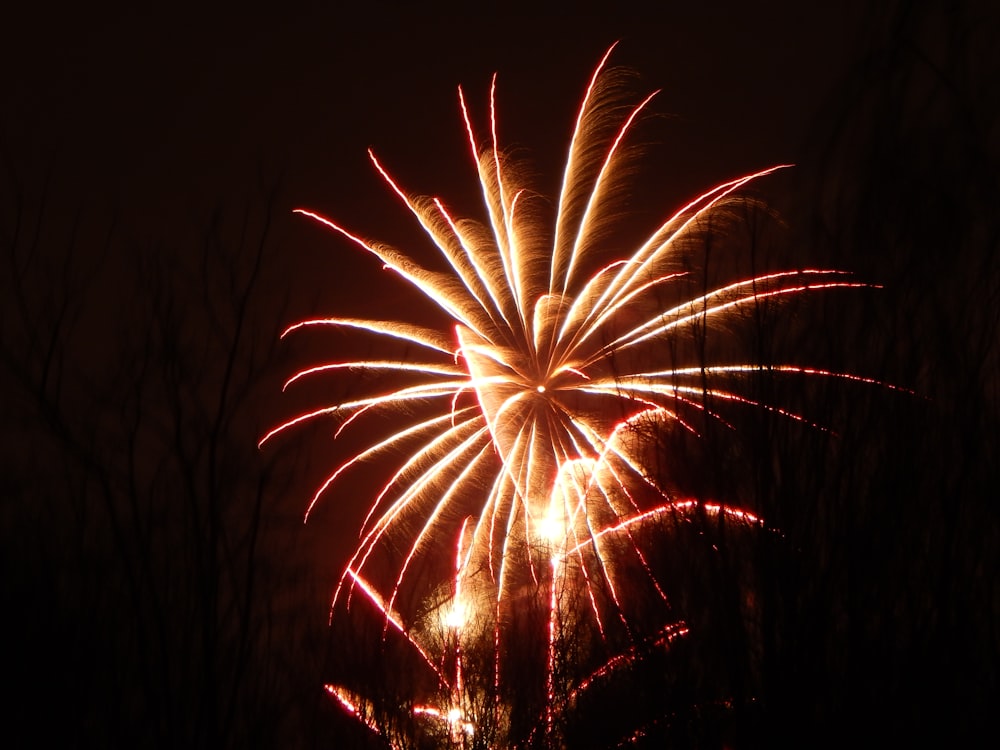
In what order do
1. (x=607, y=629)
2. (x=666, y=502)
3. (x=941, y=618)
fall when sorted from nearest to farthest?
(x=941, y=618) < (x=666, y=502) < (x=607, y=629)

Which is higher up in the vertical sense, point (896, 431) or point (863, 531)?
point (896, 431)

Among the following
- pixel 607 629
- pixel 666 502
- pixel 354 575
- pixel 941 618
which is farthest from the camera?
pixel 354 575

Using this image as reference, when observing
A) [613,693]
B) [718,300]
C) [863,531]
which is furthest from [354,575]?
[863,531]

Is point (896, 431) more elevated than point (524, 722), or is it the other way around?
point (896, 431)

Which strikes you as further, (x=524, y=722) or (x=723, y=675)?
(x=524, y=722)

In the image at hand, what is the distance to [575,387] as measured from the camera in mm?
16125

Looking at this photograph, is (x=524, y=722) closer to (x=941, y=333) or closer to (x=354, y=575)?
(x=354, y=575)

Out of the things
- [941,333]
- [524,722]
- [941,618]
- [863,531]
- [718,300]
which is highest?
[718,300]

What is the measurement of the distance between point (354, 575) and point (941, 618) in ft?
24.4

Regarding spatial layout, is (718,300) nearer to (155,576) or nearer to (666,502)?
(666,502)

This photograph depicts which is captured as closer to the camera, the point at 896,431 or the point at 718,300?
the point at 896,431

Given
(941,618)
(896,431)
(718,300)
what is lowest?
(941,618)

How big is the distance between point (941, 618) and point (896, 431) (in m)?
1.38

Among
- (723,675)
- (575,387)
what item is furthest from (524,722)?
(723,675)
